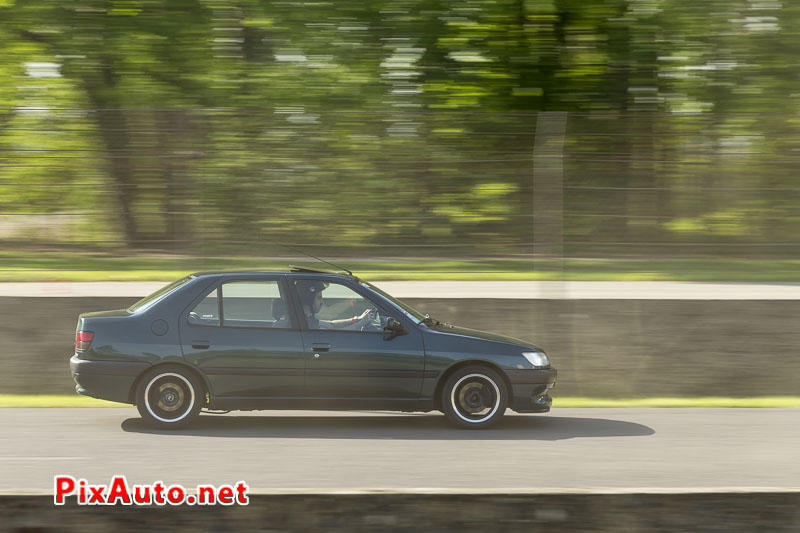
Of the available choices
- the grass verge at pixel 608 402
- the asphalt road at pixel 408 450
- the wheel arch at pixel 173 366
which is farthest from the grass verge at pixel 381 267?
the wheel arch at pixel 173 366

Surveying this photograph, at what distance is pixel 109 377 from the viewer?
8.37 meters

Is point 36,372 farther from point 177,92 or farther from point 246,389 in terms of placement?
point 177,92

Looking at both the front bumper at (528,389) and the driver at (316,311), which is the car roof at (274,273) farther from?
the front bumper at (528,389)

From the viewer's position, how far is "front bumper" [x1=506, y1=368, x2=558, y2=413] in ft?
28.2

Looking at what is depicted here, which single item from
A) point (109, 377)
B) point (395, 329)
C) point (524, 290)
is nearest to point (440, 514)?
point (395, 329)

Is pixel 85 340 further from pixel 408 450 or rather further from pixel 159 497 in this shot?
pixel 159 497

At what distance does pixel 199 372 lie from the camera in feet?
27.7

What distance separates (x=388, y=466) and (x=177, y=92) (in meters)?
12.5

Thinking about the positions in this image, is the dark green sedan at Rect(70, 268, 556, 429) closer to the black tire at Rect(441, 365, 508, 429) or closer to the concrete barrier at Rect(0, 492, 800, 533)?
the black tire at Rect(441, 365, 508, 429)

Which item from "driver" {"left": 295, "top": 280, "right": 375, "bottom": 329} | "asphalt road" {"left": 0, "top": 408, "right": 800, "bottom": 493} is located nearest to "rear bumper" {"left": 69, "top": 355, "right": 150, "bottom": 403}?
"asphalt road" {"left": 0, "top": 408, "right": 800, "bottom": 493}

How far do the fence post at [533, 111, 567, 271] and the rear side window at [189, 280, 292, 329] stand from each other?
3741 millimetres

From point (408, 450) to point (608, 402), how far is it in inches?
147

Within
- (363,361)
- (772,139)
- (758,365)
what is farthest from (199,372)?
(772,139)

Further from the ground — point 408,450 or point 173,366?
point 173,366
